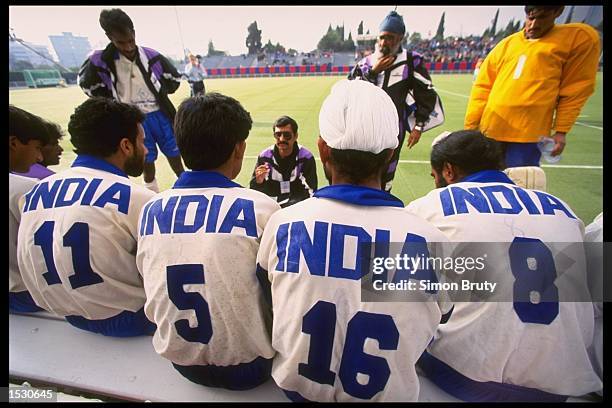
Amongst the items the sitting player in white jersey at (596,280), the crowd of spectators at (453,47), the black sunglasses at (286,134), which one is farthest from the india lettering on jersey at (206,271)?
the crowd of spectators at (453,47)

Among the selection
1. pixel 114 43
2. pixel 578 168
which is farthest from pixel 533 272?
pixel 578 168

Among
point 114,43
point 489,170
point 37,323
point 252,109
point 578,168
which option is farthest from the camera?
point 252,109

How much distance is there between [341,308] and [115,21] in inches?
124

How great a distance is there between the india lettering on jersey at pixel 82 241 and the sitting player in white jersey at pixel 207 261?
0.25m

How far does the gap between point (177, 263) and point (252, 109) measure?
31.8 feet

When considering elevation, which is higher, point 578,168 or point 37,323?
point 578,168

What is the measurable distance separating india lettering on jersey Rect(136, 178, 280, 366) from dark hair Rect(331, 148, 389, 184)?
323mm

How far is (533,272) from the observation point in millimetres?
1051

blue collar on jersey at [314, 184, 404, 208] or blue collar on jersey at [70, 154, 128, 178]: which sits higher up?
blue collar on jersey at [314, 184, 404, 208]

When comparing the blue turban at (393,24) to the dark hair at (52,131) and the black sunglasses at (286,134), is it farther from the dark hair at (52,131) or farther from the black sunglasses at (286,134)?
the dark hair at (52,131)

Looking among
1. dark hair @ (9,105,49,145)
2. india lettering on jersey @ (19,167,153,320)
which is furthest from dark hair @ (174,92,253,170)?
dark hair @ (9,105,49,145)

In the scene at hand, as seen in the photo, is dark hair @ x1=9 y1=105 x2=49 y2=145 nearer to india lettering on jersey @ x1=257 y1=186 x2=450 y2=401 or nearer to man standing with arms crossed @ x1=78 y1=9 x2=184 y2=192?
man standing with arms crossed @ x1=78 y1=9 x2=184 y2=192

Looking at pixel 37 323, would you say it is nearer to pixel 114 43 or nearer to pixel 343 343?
pixel 343 343

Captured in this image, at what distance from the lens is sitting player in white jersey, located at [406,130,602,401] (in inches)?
41.0
